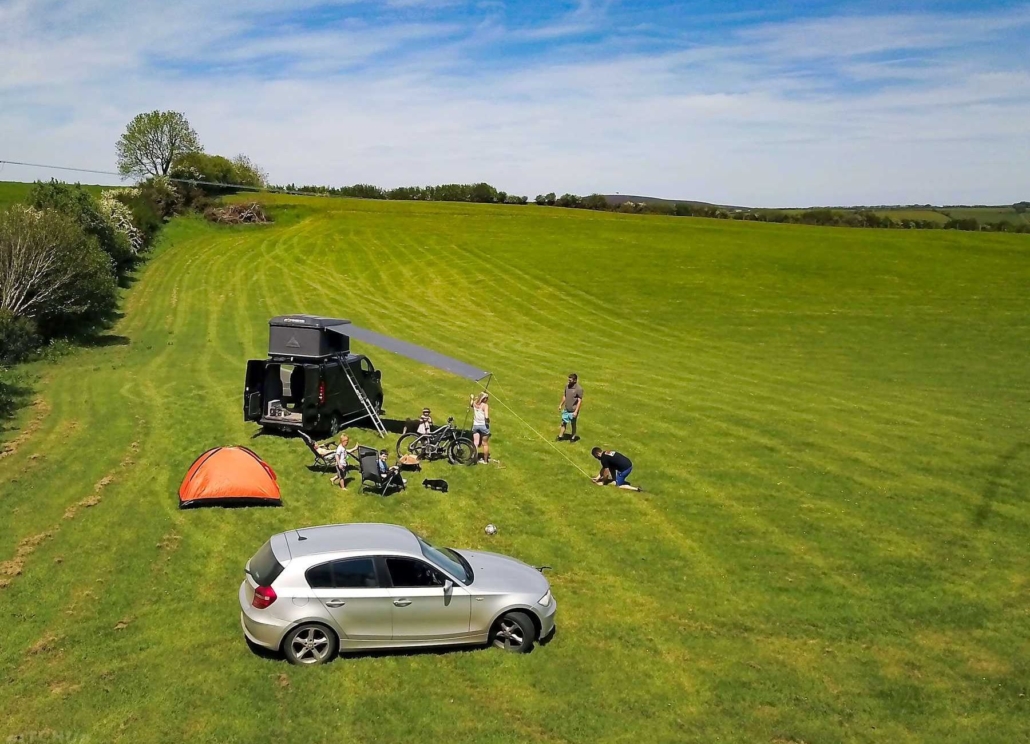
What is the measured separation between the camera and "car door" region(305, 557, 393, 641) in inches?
418

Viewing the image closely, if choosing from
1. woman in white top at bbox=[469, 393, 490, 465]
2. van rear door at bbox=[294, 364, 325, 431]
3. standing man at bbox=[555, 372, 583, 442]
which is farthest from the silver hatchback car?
standing man at bbox=[555, 372, 583, 442]

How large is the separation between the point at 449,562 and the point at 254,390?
12.5 metres

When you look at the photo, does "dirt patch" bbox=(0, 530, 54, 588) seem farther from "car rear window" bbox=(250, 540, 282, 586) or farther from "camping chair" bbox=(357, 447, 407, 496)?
"camping chair" bbox=(357, 447, 407, 496)

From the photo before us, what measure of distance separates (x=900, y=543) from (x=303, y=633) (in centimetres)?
Result: 1134

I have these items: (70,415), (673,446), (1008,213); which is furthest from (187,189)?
(1008,213)

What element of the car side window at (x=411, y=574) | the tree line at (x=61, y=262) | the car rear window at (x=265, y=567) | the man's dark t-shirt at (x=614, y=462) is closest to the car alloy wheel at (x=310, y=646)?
the car rear window at (x=265, y=567)

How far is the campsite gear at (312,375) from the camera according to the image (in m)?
21.3

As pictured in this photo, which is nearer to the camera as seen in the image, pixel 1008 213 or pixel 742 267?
pixel 742 267

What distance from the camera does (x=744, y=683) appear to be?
10.6 m

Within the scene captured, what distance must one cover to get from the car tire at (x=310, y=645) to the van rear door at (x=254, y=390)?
12277 millimetres

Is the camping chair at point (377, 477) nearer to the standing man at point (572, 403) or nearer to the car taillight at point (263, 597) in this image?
the standing man at point (572, 403)

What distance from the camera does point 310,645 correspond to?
Result: 35.1 ft

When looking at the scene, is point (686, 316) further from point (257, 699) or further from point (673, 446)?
point (257, 699)

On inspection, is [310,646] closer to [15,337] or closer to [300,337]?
[300,337]
